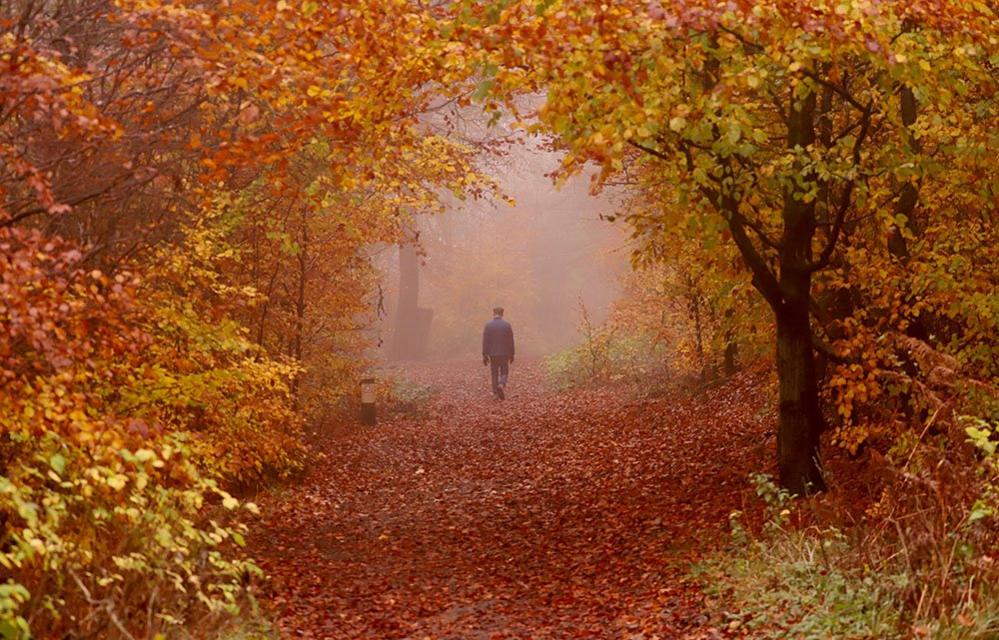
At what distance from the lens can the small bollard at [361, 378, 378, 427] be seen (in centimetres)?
1945

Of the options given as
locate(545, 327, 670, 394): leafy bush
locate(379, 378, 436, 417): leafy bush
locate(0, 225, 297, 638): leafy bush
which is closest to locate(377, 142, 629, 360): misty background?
locate(545, 327, 670, 394): leafy bush

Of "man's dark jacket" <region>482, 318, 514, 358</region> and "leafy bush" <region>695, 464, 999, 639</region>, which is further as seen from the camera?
"man's dark jacket" <region>482, 318, 514, 358</region>

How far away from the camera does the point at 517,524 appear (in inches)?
461

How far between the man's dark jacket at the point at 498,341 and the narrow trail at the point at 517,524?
16.0ft

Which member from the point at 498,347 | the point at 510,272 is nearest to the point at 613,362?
the point at 498,347

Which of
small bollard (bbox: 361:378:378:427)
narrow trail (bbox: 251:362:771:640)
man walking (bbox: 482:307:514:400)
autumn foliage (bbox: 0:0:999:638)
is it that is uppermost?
autumn foliage (bbox: 0:0:999:638)

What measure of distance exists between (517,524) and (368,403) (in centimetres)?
833

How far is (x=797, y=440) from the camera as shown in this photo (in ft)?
33.3

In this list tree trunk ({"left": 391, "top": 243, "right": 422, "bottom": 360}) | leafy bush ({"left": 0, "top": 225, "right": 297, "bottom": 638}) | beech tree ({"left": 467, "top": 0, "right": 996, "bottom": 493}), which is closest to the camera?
leafy bush ({"left": 0, "top": 225, "right": 297, "bottom": 638})

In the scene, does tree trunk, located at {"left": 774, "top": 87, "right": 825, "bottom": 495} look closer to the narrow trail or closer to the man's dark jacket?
the narrow trail

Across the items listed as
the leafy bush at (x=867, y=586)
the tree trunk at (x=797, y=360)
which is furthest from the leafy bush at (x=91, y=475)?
the tree trunk at (x=797, y=360)

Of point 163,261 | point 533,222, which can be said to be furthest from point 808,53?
point 533,222

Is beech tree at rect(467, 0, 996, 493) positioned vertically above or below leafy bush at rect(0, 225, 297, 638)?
above

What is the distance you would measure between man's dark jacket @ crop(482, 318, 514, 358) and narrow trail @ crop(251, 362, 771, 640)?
4.89 meters
